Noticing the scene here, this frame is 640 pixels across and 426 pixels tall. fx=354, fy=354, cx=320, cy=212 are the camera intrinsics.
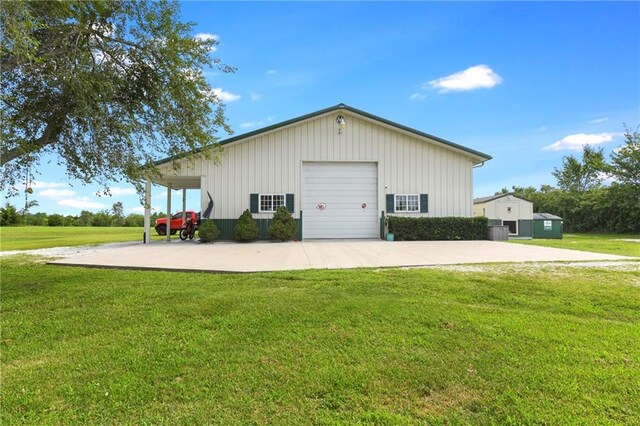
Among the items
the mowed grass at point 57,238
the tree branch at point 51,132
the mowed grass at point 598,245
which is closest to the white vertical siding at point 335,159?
the mowed grass at point 598,245

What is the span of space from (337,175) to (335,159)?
707mm

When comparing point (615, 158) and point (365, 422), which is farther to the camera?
point (615, 158)

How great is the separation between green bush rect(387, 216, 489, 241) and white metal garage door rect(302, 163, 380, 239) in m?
1.08

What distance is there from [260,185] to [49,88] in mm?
9828

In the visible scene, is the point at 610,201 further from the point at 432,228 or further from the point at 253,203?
the point at 253,203

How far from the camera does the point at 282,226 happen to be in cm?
1430

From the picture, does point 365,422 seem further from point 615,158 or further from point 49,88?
point 615,158

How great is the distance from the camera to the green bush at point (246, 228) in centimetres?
1403

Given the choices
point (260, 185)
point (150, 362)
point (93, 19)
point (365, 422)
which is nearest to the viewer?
point (365, 422)

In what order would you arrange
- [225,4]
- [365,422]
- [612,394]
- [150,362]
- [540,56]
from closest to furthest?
[365,422], [612,394], [150,362], [225,4], [540,56]

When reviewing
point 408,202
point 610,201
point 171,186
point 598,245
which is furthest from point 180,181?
point 610,201

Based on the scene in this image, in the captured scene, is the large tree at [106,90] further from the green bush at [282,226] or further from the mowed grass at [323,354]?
the green bush at [282,226]

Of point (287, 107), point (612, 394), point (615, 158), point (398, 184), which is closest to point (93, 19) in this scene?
point (612, 394)

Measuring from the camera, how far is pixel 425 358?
2.80 meters
